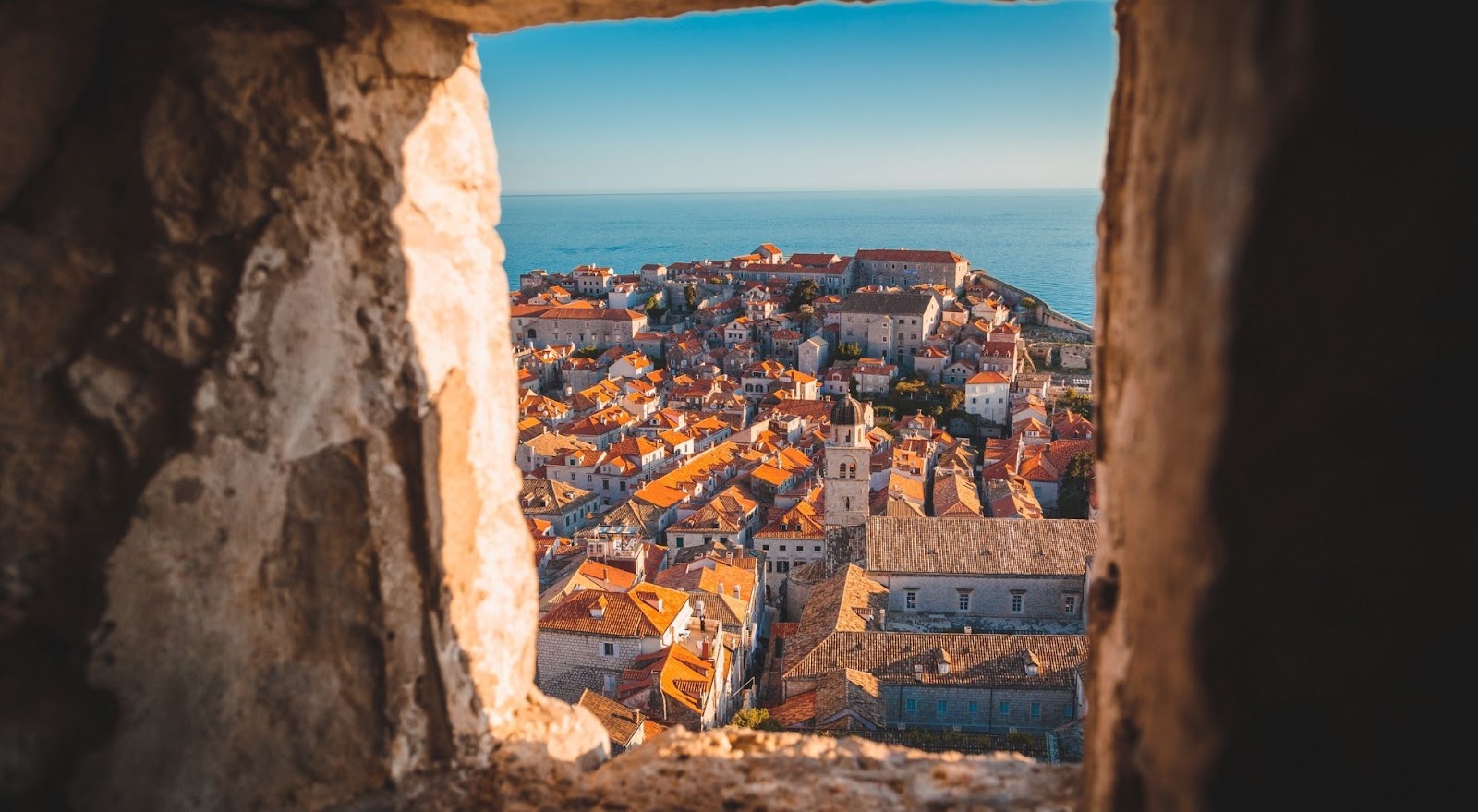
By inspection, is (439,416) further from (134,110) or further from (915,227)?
(915,227)

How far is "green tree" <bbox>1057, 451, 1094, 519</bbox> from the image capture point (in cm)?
3512

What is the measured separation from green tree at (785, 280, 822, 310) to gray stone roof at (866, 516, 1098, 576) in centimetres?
4323

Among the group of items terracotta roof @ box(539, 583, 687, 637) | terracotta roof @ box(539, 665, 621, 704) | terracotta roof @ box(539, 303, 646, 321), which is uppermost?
terracotta roof @ box(539, 303, 646, 321)

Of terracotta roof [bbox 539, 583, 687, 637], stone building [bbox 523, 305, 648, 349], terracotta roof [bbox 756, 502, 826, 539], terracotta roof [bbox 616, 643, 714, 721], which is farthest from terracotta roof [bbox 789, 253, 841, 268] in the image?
terracotta roof [bbox 616, 643, 714, 721]

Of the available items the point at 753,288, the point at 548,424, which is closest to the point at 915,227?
the point at 753,288

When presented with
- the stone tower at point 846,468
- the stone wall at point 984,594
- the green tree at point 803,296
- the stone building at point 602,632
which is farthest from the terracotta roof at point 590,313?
the stone building at point 602,632

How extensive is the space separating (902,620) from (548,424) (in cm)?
2638

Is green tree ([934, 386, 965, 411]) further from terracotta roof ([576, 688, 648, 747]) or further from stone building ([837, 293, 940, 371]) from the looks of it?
terracotta roof ([576, 688, 648, 747])

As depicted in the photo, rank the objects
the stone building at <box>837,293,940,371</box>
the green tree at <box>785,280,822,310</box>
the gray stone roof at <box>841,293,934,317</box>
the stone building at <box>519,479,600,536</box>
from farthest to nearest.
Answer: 1. the green tree at <box>785,280,822,310</box>
2. the gray stone roof at <box>841,293,934,317</box>
3. the stone building at <box>837,293,940,371</box>
4. the stone building at <box>519,479,600,536</box>

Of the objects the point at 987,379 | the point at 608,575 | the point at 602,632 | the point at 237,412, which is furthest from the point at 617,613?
the point at 987,379

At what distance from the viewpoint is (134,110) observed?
2.41 meters

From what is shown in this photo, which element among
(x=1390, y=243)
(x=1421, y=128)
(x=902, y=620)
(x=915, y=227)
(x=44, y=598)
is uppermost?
(x=915, y=227)

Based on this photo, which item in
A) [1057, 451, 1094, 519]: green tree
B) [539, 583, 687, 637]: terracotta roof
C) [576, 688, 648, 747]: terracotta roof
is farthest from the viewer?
[1057, 451, 1094, 519]: green tree

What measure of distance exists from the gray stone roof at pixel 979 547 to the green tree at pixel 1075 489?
872 centimetres
